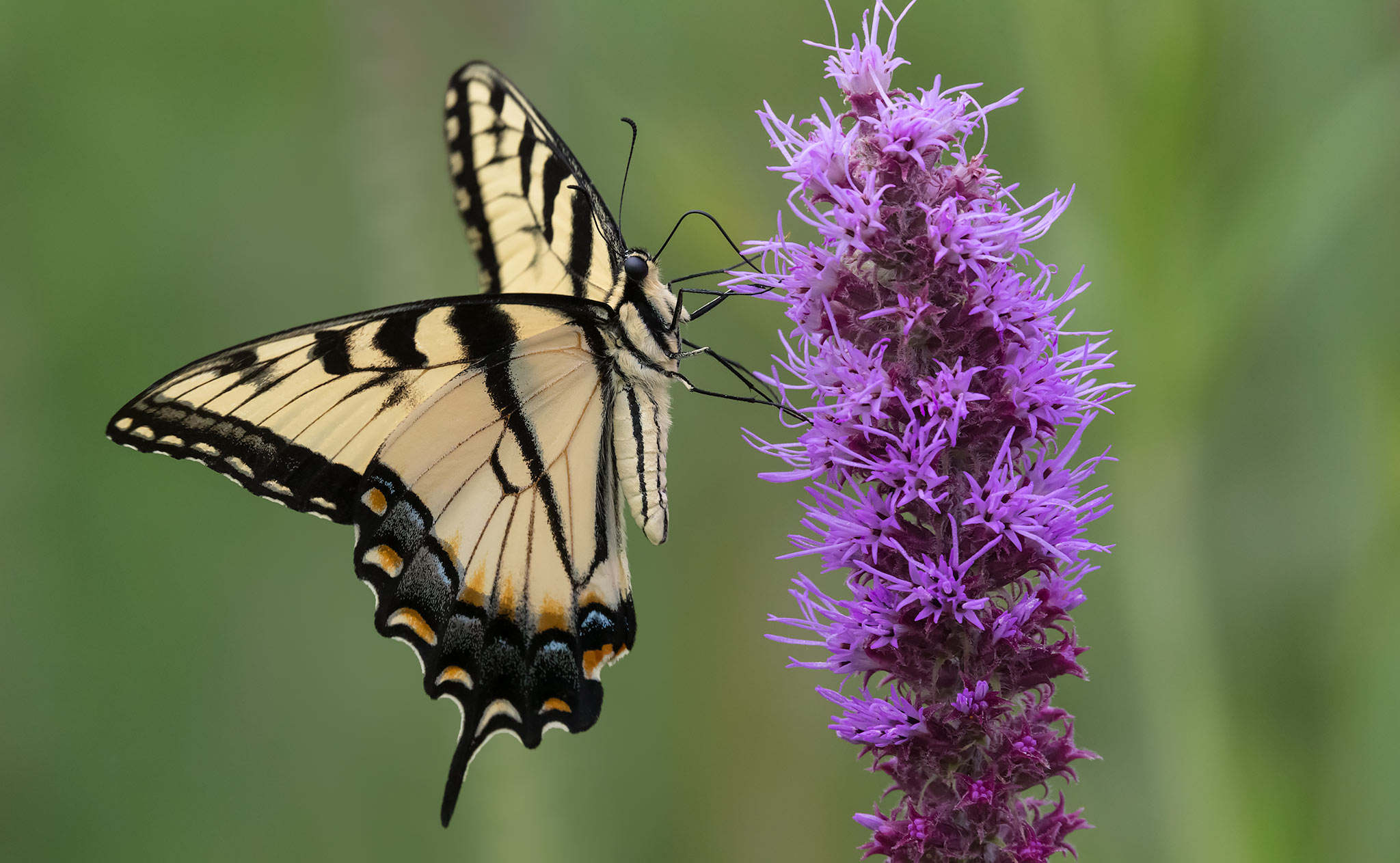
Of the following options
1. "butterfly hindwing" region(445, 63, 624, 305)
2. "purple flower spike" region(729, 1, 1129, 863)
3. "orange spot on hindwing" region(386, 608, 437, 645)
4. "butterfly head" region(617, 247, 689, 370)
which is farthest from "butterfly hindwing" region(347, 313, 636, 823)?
"purple flower spike" region(729, 1, 1129, 863)

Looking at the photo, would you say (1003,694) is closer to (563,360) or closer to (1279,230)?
(1279,230)

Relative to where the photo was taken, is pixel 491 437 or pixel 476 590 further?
pixel 491 437

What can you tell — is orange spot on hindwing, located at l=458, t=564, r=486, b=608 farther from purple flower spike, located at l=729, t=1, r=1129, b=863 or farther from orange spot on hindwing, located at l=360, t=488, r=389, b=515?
purple flower spike, located at l=729, t=1, r=1129, b=863

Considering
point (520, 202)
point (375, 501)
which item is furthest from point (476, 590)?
point (520, 202)

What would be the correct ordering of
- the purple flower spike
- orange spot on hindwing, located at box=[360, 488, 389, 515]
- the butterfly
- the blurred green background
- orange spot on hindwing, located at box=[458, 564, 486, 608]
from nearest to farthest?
the purple flower spike
the blurred green background
the butterfly
orange spot on hindwing, located at box=[360, 488, 389, 515]
orange spot on hindwing, located at box=[458, 564, 486, 608]

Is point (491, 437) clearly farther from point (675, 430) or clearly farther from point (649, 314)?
point (675, 430)

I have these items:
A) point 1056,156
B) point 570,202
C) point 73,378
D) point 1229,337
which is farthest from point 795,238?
point 73,378
